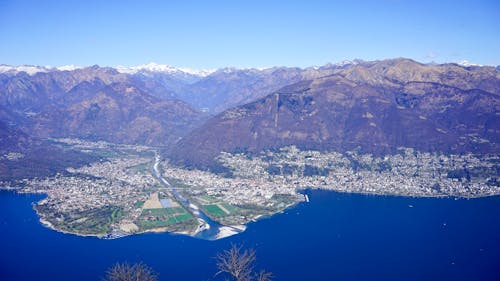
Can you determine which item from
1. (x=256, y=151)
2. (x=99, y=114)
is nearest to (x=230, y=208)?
(x=256, y=151)

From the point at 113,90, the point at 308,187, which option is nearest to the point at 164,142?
the point at 113,90

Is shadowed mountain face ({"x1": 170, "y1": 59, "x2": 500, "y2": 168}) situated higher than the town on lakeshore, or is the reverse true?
shadowed mountain face ({"x1": 170, "y1": 59, "x2": 500, "y2": 168})

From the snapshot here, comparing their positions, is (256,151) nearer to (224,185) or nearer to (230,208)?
(224,185)

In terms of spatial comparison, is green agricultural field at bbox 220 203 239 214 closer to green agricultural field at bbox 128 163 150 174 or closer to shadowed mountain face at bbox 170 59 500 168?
green agricultural field at bbox 128 163 150 174

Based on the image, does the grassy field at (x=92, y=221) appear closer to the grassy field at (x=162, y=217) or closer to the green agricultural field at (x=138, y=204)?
the green agricultural field at (x=138, y=204)

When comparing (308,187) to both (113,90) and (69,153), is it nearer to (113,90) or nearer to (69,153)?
(69,153)

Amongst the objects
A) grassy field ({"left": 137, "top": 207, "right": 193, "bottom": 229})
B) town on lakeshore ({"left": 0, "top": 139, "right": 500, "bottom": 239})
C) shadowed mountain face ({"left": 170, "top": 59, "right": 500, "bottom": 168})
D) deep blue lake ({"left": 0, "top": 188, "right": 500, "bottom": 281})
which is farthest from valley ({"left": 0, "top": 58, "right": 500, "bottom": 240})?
deep blue lake ({"left": 0, "top": 188, "right": 500, "bottom": 281})
